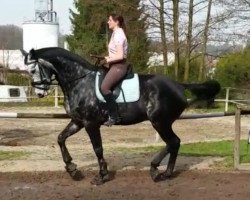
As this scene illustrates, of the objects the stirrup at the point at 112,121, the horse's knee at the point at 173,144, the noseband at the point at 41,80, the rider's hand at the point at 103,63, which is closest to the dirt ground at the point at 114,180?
the horse's knee at the point at 173,144

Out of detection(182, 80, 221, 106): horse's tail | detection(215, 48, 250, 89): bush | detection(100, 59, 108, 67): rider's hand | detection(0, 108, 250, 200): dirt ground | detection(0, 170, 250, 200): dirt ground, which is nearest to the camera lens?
detection(0, 170, 250, 200): dirt ground

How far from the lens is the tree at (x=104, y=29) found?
106ft

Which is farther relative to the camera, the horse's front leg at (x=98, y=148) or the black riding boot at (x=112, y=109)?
the horse's front leg at (x=98, y=148)

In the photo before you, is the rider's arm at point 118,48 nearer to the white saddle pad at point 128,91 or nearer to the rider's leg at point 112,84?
the rider's leg at point 112,84

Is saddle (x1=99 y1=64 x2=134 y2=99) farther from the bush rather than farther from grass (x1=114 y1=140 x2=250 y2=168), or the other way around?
the bush

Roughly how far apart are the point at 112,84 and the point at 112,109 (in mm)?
374

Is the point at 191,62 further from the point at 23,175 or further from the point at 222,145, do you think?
the point at 23,175

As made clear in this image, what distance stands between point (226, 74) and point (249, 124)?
13.9 m

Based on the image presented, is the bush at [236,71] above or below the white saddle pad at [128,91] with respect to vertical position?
below

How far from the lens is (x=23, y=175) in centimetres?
838

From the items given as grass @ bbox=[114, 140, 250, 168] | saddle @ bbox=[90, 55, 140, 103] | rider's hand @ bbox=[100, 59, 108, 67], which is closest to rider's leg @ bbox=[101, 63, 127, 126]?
saddle @ bbox=[90, 55, 140, 103]

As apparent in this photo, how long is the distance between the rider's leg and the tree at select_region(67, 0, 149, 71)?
23745 mm

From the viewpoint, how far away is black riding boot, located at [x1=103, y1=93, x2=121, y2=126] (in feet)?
24.7

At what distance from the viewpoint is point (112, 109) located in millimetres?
7602
